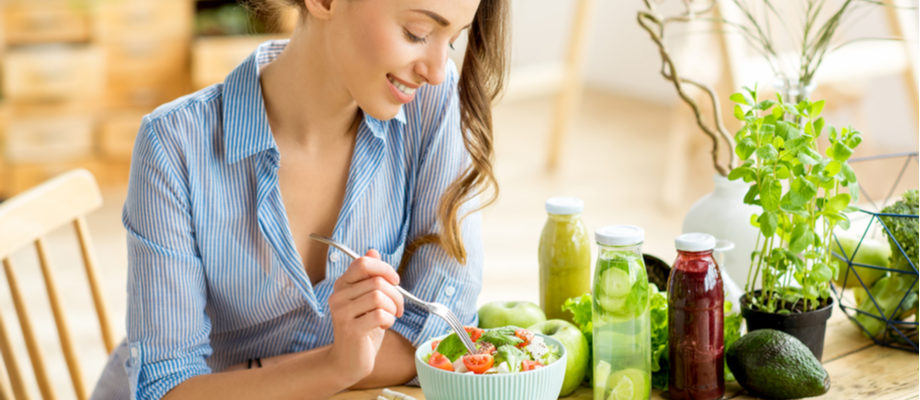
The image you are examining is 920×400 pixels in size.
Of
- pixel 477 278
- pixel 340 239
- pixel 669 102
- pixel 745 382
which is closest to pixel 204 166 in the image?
pixel 340 239

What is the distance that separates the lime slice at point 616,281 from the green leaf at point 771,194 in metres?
0.20

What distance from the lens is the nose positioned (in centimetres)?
100

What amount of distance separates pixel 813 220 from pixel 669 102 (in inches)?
179

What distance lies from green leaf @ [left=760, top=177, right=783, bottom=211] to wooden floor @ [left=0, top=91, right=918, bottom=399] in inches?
61.6

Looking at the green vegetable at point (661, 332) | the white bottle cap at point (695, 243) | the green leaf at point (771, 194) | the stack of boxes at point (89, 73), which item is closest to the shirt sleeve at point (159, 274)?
the green vegetable at point (661, 332)

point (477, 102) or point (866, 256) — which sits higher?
point (477, 102)

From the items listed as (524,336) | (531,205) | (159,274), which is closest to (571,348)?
(524,336)

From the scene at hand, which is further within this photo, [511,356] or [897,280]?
[897,280]

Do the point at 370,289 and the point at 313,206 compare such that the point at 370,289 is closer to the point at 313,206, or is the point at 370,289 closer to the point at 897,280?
the point at 313,206

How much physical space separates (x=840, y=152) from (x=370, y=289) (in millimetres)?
545

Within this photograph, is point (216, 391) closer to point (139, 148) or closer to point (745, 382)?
point (139, 148)

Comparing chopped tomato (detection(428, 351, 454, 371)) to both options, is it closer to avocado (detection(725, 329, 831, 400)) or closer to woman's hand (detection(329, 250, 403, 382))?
woman's hand (detection(329, 250, 403, 382))

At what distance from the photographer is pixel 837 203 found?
98 cm

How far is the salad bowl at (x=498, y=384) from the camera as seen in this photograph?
2.88 feet
